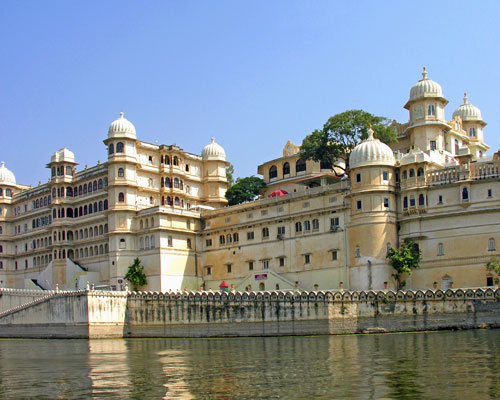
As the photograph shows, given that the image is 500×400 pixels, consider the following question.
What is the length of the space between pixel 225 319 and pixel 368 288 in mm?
11846

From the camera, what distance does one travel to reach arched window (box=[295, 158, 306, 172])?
257 feet

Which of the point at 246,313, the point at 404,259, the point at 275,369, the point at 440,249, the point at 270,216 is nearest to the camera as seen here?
the point at 275,369

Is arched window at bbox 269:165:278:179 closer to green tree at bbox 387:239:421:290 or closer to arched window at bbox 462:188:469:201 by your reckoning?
green tree at bbox 387:239:421:290

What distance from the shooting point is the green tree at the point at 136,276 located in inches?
2771

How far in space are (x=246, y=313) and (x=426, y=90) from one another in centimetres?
2850

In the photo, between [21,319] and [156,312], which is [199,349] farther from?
→ [21,319]

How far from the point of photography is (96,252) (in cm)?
7662

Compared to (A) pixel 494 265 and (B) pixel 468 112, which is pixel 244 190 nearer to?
(B) pixel 468 112

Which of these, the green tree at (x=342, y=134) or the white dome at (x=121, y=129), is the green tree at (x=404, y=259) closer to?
the green tree at (x=342, y=134)

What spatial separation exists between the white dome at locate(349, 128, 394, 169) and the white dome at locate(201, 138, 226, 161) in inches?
1085

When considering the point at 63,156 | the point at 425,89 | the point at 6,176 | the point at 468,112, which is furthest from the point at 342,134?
the point at 6,176

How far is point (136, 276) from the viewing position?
7056 cm

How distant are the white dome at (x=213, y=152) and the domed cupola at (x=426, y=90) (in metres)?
25.2

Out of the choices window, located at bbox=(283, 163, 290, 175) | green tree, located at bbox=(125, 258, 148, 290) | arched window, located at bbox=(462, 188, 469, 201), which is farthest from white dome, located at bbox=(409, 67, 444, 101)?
green tree, located at bbox=(125, 258, 148, 290)
